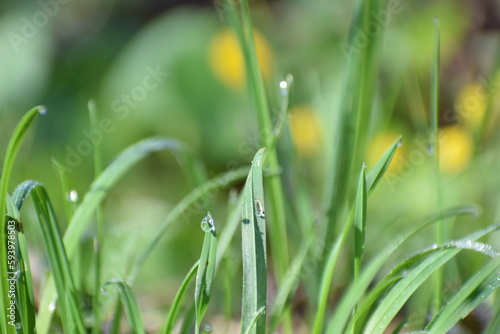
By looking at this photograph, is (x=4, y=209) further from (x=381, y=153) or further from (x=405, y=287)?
(x=381, y=153)

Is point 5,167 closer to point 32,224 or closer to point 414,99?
point 32,224

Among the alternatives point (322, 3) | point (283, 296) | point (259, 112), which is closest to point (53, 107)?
point (322, 3)

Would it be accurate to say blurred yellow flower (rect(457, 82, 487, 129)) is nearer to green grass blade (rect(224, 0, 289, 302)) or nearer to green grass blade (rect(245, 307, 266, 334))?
green grass blade (rect(224, 0, 289, 302))

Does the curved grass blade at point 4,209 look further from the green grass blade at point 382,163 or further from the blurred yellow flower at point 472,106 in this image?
the blurred yellow flower at point 472,106

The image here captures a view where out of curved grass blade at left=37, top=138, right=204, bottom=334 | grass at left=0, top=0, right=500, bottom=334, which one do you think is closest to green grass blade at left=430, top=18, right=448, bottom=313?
grass at left=0, top=0, right=500, bottom=334

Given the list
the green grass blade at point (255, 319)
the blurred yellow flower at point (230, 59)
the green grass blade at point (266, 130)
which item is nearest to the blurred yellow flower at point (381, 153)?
the blurred yellow flower at point (230, 59)
